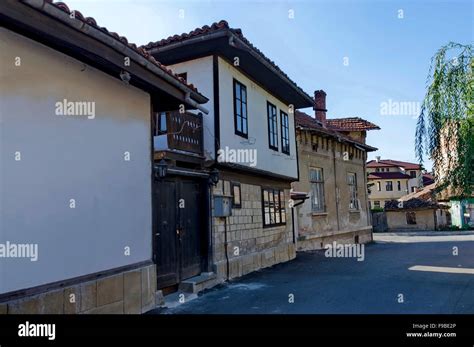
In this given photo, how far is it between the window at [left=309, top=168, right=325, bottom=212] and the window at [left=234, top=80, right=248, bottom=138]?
24.6ft

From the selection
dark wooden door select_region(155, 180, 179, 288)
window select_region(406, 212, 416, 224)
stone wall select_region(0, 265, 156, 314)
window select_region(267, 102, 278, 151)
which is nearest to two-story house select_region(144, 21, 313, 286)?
window select_region(267, 102, 278, 151)

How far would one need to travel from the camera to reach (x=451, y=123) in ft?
16.9

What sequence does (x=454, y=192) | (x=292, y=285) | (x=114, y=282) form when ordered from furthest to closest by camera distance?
(x=292, y=285) < (x=114, y=282) < (x=454, y=192)

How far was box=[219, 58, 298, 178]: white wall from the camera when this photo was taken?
360 inches

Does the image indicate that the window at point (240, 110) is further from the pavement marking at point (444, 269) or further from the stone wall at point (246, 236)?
the pavement marking at point (444, 269)

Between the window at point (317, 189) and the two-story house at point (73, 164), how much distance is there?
1135 centimetres

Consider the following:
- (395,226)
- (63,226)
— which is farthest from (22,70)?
(395,226)

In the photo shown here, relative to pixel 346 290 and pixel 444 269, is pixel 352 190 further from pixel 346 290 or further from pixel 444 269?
pixel 346 290

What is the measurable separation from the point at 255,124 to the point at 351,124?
42.3ft

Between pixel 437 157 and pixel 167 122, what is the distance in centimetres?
465

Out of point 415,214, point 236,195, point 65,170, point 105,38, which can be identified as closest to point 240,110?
point 236,195

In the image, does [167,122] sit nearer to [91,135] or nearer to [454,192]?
[91,135]

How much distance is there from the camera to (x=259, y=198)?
36.4 feet

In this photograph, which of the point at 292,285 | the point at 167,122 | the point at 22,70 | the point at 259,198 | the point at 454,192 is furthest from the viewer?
the point at 259,198
